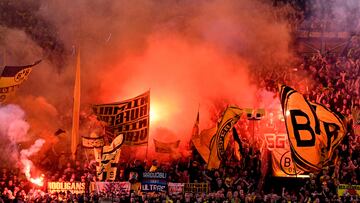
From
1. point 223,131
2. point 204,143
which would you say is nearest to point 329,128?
point 223,131

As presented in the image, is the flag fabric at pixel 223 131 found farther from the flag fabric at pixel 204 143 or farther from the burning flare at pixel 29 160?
the burning flare at pixel 29 160

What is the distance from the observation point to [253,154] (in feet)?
48.8

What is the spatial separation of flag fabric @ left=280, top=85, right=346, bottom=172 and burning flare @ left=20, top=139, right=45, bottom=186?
651cm

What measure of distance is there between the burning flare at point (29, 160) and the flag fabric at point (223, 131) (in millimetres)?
4298

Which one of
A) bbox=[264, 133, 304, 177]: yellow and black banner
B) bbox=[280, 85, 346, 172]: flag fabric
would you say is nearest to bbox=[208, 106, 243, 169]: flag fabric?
bbox=[264, 133, 304, 177]: yellow and black banner

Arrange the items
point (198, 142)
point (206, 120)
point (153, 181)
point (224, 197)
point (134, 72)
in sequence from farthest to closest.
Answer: point (134, 72)
point (206, 120)
point (198, 142)
point (153, 181)
point (224, 197)

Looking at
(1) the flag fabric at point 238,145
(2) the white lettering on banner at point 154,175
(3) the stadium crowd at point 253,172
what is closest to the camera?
(3) the stadium crowd at point 253,172

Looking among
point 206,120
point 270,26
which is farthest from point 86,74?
point 270,26

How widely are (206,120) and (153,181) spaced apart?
16.2 ft

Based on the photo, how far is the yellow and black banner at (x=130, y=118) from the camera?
14.6 meters

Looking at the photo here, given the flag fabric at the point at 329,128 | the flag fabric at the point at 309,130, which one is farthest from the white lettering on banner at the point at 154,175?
the flag fabric at the point at 329,128

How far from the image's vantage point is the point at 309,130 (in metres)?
11.5

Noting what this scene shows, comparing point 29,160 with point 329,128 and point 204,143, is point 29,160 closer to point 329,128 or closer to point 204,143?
point 204,143

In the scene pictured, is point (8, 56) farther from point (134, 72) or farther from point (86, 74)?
point (134, 72)
